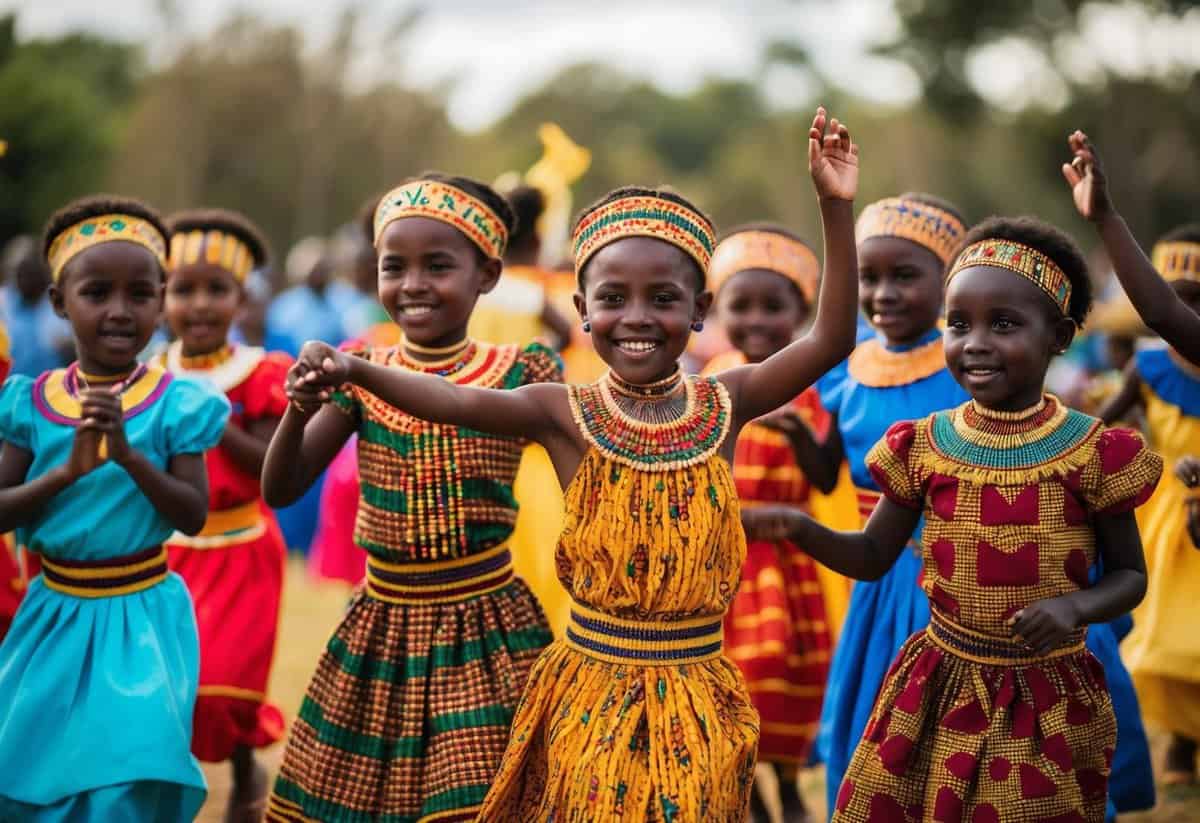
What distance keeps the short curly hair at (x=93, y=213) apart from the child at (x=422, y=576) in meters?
0.81

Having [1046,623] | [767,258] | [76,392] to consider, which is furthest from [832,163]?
[76,392]

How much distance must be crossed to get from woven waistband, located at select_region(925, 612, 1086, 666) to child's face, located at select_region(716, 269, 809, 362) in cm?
214

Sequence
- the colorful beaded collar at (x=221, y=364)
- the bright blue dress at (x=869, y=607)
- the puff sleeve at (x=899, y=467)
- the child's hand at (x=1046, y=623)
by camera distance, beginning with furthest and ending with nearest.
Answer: the colorful beaded collar at (x=221, y=364) → the bright blue dress at (x=869, y=607) → the puff sleeve at (x=899, y=467) → the child's hand at (x=1046, y=623)

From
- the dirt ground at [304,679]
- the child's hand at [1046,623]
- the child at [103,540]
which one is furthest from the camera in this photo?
the dirt ground at [304,679]

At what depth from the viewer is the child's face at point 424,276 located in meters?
4.16

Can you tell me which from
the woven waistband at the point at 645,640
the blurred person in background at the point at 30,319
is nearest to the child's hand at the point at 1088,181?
the woven waistband at the point at 645,640

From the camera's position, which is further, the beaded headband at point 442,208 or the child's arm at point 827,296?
the beaded headband at point 442,208

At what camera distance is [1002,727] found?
342cm

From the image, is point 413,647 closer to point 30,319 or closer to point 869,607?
point 869,607

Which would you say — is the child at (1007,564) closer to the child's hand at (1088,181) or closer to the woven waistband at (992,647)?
the woven waistband at (992,647)

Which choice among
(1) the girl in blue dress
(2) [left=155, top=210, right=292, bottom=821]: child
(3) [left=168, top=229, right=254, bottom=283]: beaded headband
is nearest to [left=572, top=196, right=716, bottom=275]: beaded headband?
(1) the girl in blue dress

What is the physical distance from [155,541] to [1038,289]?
2758mm

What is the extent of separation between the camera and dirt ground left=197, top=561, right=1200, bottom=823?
18.2 feet

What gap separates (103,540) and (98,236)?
97 centimetres
